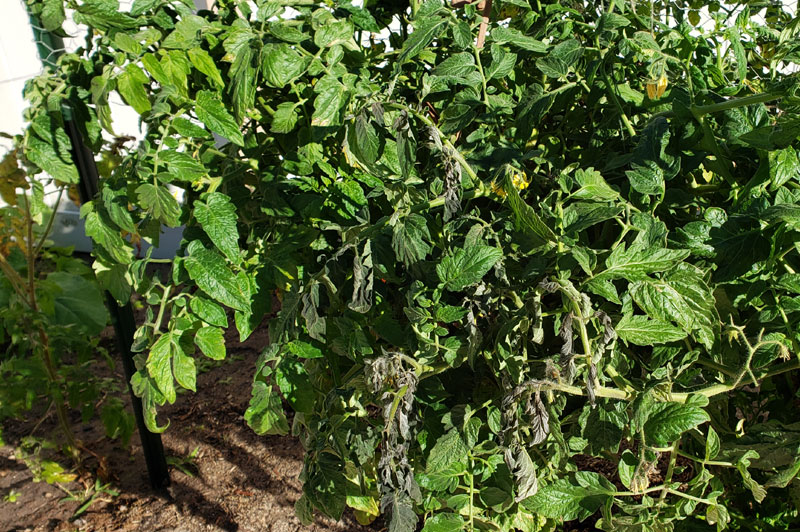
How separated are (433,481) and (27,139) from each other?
1.06m

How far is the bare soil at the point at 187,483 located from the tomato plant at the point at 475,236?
0.87 metres

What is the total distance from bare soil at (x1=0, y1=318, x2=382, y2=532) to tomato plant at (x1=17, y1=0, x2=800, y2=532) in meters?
0.87

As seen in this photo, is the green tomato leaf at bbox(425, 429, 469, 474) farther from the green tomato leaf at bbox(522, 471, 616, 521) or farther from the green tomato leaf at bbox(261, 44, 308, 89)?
the green tomato leaf at bbox(261, 44, 308, 89)

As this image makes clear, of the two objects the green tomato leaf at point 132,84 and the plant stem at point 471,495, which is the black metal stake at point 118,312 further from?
the plant stem at point 471,495

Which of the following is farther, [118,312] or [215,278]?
[118,312]

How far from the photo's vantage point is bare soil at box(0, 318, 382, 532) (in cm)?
221

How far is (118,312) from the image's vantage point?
215 centimetres

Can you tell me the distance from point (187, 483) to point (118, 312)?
26.6 inches

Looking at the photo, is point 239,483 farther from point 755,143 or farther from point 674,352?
point 755,143

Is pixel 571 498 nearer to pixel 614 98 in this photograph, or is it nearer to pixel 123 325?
pixel 614 98

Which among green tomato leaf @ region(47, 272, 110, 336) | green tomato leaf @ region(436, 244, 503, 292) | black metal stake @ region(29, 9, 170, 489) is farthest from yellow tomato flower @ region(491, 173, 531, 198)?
green tomato leaf @ region(47, 272, 110, 336)

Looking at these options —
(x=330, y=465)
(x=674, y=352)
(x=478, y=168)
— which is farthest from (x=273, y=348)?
(x=674, y=352)

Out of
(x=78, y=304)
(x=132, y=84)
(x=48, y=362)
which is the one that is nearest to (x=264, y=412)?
(x=132, y=84)

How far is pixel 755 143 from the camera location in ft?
3.11
